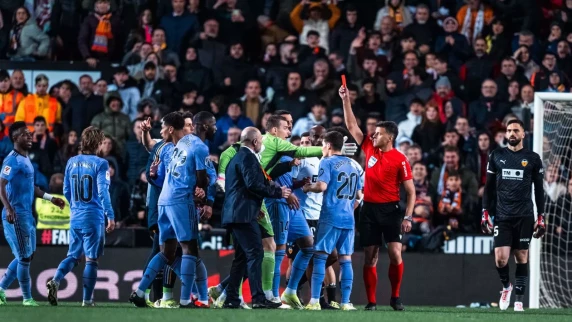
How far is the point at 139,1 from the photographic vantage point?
2245 cm

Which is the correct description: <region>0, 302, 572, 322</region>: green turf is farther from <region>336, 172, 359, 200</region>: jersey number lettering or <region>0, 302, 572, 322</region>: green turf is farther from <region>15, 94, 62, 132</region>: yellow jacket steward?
<region>15, 94, 62, 132</region>: yellow jacket steward

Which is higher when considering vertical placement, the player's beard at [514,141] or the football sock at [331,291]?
the player's beard at [514,141]

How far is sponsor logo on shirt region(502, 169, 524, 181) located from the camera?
46.6 ft

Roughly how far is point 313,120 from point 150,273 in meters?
7.37

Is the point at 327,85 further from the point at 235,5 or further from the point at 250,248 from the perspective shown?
the point at 250,248

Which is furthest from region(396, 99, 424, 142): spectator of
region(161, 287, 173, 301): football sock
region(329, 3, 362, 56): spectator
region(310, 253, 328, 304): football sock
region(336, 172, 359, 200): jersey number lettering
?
region(161, 287, 173, 301): football sock

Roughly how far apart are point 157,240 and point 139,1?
985 centimetres

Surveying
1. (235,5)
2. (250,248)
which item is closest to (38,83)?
(235,5)

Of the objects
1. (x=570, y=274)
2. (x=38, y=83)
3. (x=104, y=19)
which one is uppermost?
(x=104, y=19)

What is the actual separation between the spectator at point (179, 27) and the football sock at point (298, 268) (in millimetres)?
8742

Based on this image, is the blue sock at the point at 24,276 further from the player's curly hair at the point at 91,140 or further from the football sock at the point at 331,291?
the football sock at the point at 331,291

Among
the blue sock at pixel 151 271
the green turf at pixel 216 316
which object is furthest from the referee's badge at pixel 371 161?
the blue sock at pixel 151 271

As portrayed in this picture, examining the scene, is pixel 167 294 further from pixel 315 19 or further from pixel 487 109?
pixel 315 19

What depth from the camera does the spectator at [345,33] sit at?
70.9 ft
